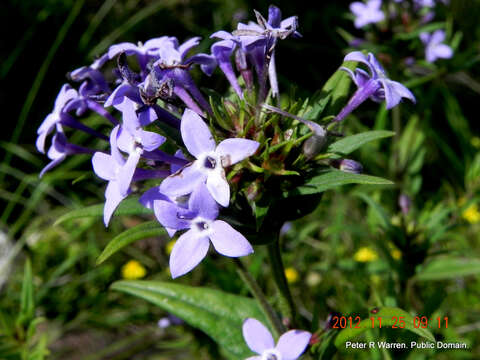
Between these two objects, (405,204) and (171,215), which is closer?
(171,215)

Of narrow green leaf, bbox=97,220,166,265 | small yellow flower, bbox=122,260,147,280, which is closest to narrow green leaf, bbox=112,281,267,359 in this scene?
narrow green leaf, bbox=97,220,166,265

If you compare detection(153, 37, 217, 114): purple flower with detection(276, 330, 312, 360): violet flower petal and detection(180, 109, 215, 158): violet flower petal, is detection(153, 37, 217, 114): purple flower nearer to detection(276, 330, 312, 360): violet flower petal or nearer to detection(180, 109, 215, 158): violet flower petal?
detection(180, 109, 215, 158): violet flower petal

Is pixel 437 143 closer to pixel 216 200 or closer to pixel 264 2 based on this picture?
pixel 264 2

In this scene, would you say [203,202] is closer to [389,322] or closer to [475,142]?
[389,322]

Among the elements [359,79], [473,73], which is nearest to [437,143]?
[473,73]

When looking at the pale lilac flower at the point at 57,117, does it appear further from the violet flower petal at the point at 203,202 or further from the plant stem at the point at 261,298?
the plant stem at the point at 261,298

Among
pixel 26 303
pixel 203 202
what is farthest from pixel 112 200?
pixel 26 303

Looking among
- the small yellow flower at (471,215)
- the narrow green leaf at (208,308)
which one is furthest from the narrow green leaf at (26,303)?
the small yellow flower at (471,215)

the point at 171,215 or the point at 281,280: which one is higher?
the point at 171,215
